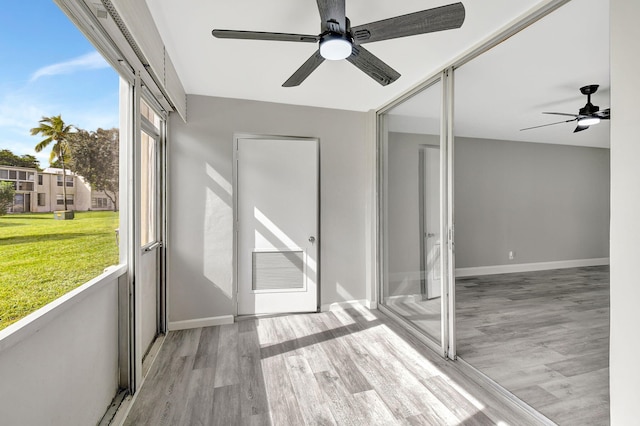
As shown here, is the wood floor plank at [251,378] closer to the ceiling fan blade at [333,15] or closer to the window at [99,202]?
the window at [99,202]

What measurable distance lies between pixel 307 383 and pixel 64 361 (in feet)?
4.85

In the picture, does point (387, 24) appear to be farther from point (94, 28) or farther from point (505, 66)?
point (505, 66)

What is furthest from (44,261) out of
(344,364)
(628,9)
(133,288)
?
(628,9)

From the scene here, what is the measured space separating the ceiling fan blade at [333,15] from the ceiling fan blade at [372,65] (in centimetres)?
20

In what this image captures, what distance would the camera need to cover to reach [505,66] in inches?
102

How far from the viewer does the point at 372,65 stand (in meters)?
1.84

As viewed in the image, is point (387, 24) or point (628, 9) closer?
point (628, 9)

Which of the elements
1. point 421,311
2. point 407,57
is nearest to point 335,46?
point 407,57

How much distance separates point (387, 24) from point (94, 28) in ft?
4.69

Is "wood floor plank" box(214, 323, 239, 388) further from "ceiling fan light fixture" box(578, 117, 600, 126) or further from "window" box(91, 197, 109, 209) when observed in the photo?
"ceiling fan light fixture" box(578, 117, 600, 126)

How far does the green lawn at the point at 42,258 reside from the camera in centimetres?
101

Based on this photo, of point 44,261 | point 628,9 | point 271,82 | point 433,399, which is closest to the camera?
point 44,261

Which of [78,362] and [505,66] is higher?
[505,66]

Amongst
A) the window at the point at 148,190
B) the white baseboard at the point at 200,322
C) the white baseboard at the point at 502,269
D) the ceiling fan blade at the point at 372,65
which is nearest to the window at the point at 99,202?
the window at the point at 148,190
